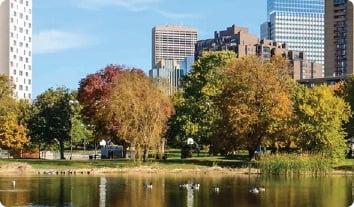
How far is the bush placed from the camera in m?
51.1

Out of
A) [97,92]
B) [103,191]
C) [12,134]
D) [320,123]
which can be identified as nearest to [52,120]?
[12,134]

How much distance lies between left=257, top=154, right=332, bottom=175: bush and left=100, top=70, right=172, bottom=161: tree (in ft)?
27.3

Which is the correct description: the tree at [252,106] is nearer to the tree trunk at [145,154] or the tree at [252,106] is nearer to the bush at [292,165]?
the bush at [292,165]

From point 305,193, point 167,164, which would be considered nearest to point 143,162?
point 167,164

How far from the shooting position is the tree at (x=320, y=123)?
183 feet

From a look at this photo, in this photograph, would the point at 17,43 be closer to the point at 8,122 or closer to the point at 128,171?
the point at 8,122

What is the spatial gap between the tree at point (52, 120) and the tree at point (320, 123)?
24.9 meters

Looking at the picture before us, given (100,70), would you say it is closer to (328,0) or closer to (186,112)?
(186,112)

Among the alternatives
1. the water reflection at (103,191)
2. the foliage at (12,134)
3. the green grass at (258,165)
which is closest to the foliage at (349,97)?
the green grass at (258,165)

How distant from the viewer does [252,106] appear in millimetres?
57469

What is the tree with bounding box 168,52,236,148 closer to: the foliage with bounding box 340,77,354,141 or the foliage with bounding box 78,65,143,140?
the foliage with bounding box 78,65,143,140

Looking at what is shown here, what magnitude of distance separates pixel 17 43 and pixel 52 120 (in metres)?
99.0

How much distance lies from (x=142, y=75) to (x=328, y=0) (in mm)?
115939

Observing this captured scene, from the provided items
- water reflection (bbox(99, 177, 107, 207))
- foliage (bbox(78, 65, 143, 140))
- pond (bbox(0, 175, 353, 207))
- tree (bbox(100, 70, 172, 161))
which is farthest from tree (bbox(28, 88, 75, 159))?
water reflection (bbox(99, 177, 107, 207))
